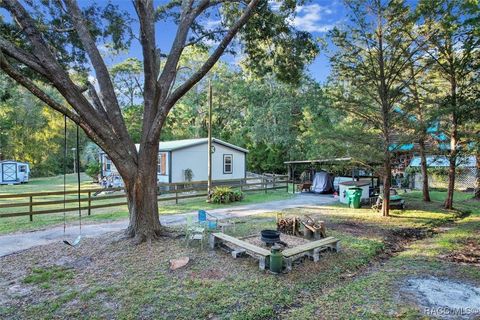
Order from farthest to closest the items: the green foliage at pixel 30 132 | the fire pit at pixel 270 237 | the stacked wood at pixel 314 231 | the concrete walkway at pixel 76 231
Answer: the green foliage at pixel 30 132 → the stacked wood at pixel 314 231 → the concrete walkway at pixel 76 231 → the fire pit at pixel 270 237

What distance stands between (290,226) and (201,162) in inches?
517

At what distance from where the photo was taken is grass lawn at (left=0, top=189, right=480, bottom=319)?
3885 millimetres

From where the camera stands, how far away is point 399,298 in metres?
4.26

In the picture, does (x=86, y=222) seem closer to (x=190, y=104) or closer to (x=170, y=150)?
(x=170, y=150)

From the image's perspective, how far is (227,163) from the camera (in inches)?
831

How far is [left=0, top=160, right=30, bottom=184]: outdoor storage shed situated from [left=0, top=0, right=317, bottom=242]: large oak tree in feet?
72.3

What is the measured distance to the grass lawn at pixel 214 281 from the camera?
3.88 m

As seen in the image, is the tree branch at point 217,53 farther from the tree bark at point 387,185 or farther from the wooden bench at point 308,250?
the tree bark at point 387,185

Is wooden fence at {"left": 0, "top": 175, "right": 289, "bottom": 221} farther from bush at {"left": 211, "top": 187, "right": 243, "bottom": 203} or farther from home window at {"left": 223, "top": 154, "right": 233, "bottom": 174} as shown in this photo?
home window at {"left": 223, "top": 154, "right": 233, "bottom": 174}

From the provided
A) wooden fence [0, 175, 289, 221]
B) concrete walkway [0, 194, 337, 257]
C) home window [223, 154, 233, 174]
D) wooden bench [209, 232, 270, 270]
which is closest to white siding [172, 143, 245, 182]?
home window [223, 154, 233, 174]

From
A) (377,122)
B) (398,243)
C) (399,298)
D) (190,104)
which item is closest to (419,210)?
(377,122)

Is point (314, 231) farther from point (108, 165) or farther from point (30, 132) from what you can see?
point (30, 132)

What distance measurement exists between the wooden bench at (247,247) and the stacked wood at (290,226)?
6.73 ft

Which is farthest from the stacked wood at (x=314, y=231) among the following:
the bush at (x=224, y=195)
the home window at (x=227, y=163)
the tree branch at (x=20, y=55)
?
the home window at (x=227, y=163)
